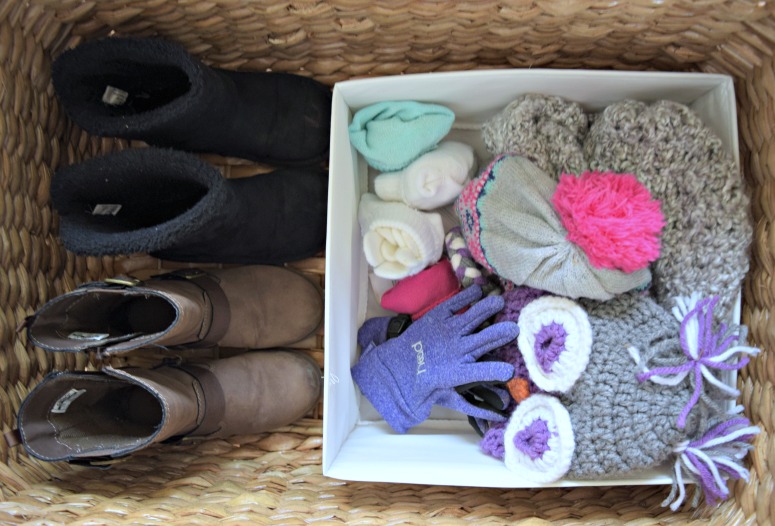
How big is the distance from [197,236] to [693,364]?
2.15ft

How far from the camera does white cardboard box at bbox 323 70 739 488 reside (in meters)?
0.84

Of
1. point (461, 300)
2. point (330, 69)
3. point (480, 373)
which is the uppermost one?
point (330, 69)

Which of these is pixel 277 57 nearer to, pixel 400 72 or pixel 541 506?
pixel 400 72

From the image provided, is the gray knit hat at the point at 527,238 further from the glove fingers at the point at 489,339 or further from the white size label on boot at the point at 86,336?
the white size label on boot at the point at 86,336

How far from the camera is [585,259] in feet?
2.57

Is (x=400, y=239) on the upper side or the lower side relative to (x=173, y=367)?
upper

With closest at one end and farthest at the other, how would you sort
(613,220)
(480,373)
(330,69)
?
→ 1. (613,220)
2. (480,373)
3. (330,69)

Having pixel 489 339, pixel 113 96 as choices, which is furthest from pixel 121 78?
pixel 489 339

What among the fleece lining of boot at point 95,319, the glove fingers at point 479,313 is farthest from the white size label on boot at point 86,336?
the glove fingers at point 479,313

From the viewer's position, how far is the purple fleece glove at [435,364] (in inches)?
33.9

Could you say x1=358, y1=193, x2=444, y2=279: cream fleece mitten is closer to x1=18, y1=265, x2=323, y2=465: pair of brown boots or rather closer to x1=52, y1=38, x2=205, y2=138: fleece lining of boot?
x1=18, y1=265, x2=323, y2=465: pair of brown boots

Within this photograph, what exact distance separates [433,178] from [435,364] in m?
0.27

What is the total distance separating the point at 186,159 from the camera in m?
0.81

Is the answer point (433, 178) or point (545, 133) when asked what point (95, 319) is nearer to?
point (433, 178)
